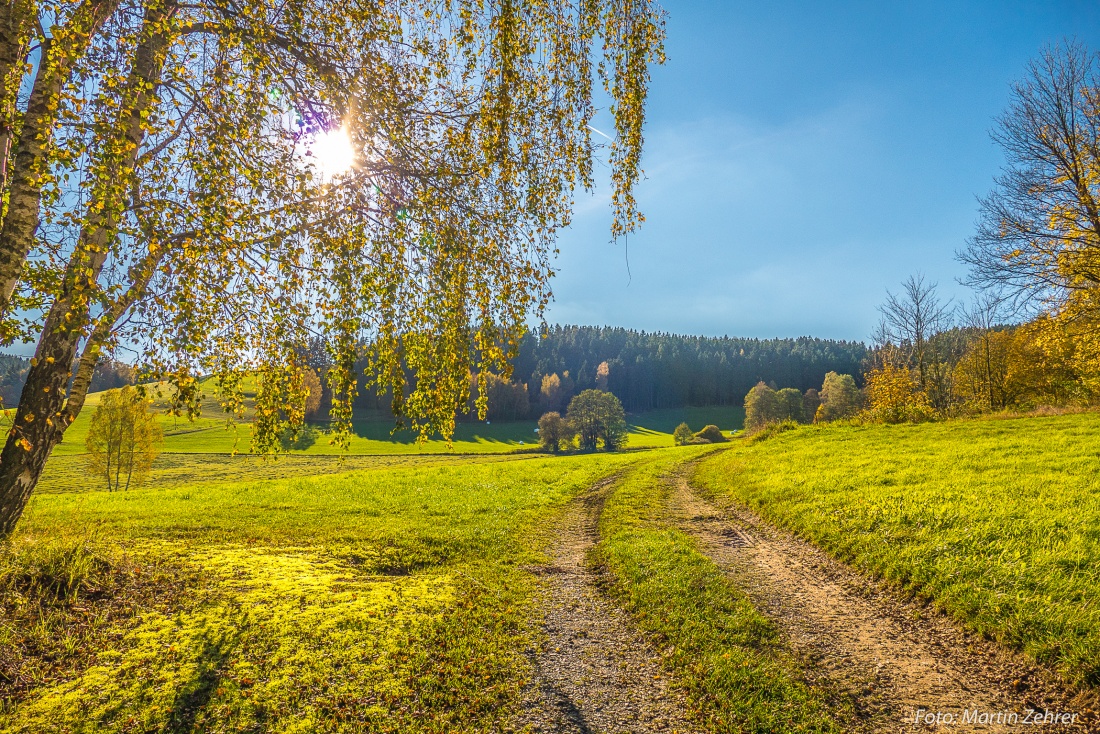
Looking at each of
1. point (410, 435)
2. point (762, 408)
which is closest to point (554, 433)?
point (410, 435)

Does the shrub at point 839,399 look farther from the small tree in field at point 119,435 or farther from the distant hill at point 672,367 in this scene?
the small tree in field at point 119,435

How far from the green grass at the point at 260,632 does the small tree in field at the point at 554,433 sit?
64.3 m

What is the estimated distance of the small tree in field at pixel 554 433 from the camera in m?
75.3

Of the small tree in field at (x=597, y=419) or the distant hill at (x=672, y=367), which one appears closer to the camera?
the small tree in field at (x=597, y=419)

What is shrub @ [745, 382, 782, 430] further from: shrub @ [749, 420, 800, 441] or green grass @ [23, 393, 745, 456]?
shrub @ [749, 420, 800, 441]

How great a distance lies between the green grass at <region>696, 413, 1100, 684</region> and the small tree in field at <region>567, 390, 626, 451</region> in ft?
182

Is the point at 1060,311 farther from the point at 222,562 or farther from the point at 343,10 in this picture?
the point at 222,562

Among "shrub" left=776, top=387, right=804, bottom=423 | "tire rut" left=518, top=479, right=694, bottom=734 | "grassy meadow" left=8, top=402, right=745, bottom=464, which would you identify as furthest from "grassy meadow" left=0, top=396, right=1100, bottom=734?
"shrub" left=776, top=387, right=804, bottom=423

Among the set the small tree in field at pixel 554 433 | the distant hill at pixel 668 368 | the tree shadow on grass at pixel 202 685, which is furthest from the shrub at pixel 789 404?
the tree shadow on grass at pixel 202 685

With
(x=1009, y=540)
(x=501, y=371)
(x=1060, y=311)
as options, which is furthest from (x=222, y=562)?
(x=1060, y=311)

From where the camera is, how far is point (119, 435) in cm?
Result: 3684

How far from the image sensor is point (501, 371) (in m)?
5.34

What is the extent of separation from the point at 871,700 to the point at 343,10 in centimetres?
924

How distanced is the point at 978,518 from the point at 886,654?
5.03 metres
